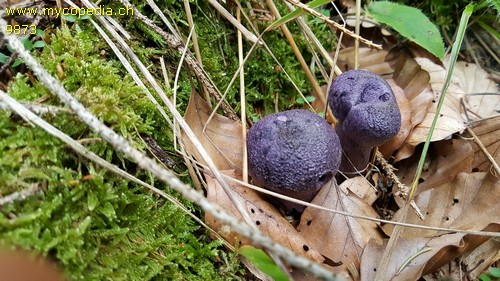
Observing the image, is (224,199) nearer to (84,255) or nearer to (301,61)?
(84,255)

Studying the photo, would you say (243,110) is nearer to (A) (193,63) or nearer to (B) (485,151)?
(A) (193,63)

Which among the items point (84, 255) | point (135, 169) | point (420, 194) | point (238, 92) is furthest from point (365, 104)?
point (84, 255)

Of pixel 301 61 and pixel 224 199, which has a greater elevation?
pixel 301 61

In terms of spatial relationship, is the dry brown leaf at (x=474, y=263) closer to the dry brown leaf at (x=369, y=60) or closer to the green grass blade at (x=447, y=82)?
the green grass blade at (x=447, y=82)

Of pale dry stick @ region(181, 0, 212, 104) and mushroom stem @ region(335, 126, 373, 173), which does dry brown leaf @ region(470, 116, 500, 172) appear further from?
pale dry stick @ region(181, 0, 212, 104)

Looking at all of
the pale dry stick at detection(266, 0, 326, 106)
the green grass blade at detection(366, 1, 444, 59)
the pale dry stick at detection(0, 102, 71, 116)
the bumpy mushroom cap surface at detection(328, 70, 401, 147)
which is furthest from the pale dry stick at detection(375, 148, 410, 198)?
the pale dry stick at detection(0, 102, 71, 116)

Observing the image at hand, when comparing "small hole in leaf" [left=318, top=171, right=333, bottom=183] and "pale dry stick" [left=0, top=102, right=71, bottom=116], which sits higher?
"pale dry stick" [left=0, top=102, right=71, bottom=116]

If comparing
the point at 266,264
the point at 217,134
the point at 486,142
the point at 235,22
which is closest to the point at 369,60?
the point at 486,142
